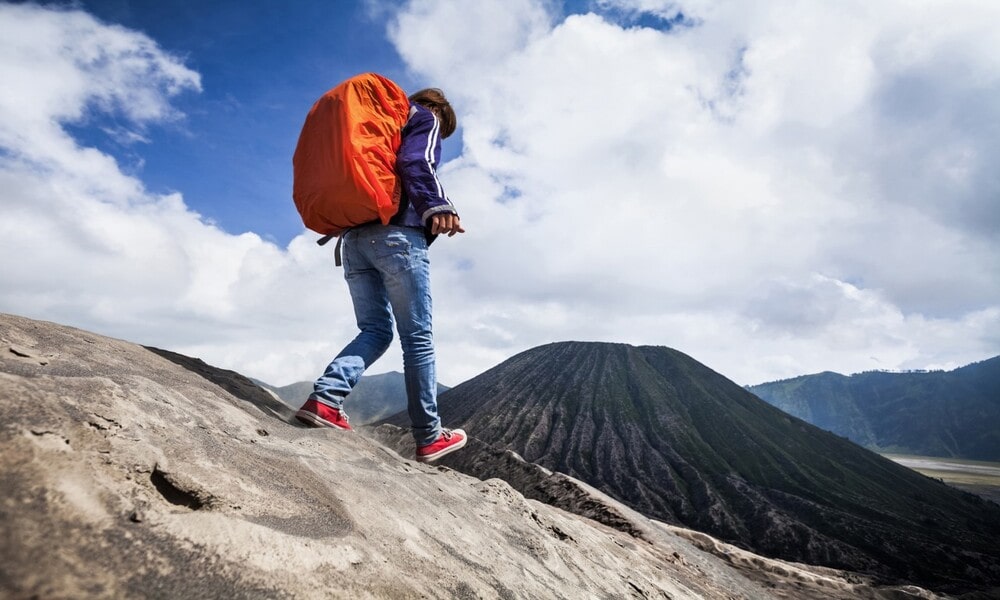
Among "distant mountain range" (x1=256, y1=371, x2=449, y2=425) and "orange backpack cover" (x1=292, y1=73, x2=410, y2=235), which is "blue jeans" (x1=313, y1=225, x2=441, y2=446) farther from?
"distant mountain range" (x1=256, y1=371, x2=449, y2=425)

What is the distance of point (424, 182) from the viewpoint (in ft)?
10.2

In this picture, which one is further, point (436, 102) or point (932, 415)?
point (932, 415)

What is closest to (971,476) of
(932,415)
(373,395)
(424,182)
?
(932,415)

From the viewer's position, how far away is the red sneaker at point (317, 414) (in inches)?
118

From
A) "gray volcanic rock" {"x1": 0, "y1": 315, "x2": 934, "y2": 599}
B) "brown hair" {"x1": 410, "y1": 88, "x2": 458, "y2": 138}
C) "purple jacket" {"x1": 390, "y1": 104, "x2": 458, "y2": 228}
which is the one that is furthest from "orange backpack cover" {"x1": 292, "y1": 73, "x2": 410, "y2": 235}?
"gray volcanic rock" {"x1": 0, "y1": 315, "x2": 934, "y2": 599}

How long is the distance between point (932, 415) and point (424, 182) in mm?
214134

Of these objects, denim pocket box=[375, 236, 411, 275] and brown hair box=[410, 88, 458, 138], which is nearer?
denim pocket box=[375, 236, 411, 275]

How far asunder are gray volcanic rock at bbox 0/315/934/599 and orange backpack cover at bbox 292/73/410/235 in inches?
51.7

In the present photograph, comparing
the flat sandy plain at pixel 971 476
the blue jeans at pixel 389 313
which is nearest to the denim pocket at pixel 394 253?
the blue jeans at pixel 389 313

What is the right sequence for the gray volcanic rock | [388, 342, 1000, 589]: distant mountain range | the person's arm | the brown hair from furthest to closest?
[388, 342, 1000, 589]: distant mountain range
the brown hair
the person's arm
the gray volcanic rock

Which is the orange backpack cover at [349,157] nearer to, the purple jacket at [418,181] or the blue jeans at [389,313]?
the purple jacket at [418,181]

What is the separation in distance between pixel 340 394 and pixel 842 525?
1582 inches

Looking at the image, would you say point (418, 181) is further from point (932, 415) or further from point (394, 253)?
point (932, 415)

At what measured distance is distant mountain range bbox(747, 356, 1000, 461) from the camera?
139 m
